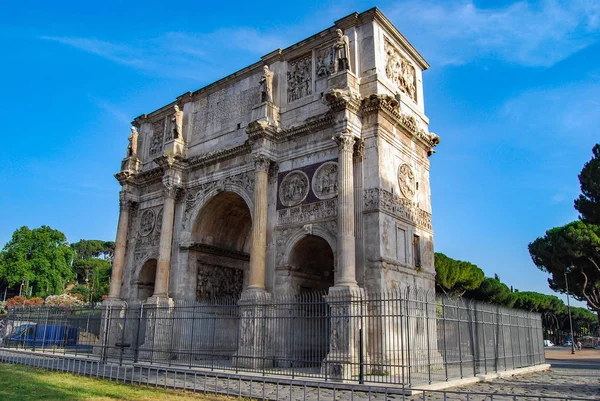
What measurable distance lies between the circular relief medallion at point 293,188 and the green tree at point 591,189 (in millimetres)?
28319

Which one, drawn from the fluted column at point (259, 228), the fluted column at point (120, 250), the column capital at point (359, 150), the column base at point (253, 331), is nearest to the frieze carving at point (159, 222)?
the fluted column at point (120, 250)

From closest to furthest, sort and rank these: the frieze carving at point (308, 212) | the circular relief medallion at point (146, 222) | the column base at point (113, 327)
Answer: the frieze carving at point (308, 212) < the column base at point (113, 327) < the circular relief medallion at point (146, 222)

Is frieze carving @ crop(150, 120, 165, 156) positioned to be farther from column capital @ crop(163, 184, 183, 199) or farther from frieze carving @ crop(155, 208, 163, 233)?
column capital @ crop(163, 184, 183, 199)

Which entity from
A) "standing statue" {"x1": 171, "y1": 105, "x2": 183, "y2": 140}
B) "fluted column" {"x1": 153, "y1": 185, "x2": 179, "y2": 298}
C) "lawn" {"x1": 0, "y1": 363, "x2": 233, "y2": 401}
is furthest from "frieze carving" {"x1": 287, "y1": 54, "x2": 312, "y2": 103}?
"lawn" {"x1": 0, "y1": 363, "x2": 233, "y2": 401}

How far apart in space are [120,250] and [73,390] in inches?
537

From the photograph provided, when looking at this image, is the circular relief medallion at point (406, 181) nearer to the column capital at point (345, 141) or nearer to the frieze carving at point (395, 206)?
the frieze carving at point (395, 206)

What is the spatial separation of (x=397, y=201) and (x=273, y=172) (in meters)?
4.82

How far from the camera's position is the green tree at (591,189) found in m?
35.9

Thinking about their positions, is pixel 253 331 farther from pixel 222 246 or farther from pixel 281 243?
pixel 222 246

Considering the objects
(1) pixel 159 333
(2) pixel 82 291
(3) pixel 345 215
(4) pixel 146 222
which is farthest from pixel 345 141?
(2) pixel 82 291

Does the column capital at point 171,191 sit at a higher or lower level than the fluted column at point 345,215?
higher

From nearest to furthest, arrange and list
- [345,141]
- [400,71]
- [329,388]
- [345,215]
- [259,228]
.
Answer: [329,388], [345,215], [345,141], [259,228], [400,71]

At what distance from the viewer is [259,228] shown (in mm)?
17469

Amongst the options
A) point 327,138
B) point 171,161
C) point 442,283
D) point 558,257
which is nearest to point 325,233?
point 327,138
